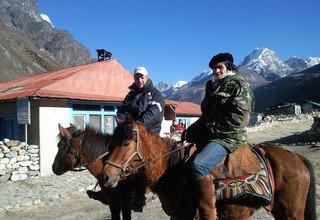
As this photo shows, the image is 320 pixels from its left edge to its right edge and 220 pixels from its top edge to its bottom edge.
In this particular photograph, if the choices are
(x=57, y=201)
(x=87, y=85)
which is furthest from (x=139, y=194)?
(x=87, y=85)

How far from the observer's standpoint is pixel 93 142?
571 cm

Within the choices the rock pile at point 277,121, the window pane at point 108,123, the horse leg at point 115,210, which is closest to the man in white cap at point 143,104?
the horse leg at point 115,210

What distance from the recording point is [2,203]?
28.6ft

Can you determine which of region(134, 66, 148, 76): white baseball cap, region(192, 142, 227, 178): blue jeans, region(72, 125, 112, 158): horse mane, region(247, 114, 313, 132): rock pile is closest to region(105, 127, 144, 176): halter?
region(192, 142, 227, 178): blue jeans

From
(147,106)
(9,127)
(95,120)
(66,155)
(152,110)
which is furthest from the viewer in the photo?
(95,120)

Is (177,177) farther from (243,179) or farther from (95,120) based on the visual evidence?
(95,120)

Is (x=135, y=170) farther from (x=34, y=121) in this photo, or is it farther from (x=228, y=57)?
(x=34, y=121)

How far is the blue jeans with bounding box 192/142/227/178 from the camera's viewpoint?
11.3 feet

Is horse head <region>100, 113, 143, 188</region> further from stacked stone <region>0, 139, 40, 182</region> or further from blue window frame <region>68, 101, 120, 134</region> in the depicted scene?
blue window frame <region>68, 101, 120, 134</region>

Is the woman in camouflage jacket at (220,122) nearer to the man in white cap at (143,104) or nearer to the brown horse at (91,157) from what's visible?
the man in white cap at (143,104)

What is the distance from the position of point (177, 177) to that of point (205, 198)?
1.49ft

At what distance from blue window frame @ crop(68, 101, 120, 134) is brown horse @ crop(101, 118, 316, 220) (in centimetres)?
1024

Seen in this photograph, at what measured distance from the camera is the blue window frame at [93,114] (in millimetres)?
14142

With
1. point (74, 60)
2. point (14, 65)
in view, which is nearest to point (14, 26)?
point (74, 60)
